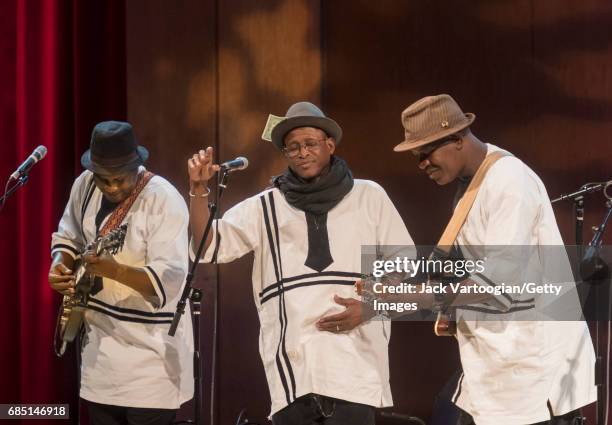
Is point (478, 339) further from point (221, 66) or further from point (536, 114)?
point (221, 66)

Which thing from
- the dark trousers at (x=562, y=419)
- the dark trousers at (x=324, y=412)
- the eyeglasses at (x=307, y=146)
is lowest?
the dark trousers at (x=562, y=419)

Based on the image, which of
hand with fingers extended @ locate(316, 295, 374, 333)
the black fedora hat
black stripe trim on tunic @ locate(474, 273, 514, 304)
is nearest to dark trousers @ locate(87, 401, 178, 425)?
hand with fingers extended @ locate(316, 295, 374, 333)

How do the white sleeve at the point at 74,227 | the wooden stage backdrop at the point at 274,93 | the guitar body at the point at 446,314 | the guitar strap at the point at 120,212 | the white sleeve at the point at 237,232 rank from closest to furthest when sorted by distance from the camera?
the guitar body at the point at 446,314
the white sleeve at the point at 237,232
the guitar strap at the point at 120,212
the white sleeve at the point at 74,227
the wooden stage backdrop at the point at 274,93

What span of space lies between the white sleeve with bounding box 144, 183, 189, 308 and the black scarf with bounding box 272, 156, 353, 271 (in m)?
0.61

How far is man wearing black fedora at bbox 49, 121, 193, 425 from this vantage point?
431 centimetres

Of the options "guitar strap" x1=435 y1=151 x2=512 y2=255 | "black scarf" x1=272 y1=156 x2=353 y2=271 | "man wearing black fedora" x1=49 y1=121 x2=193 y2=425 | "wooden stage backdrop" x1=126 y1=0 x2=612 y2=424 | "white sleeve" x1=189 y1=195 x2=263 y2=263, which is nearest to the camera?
"guitar strap" x1=435 y1=151 x2=512 y2=255

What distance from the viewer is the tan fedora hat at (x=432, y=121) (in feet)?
12.5

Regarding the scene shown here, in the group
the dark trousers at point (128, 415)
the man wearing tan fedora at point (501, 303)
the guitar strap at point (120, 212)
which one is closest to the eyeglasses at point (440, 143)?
the man wearing tan fedora at point (501, 303)

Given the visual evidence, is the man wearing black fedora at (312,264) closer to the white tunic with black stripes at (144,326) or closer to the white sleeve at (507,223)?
the white tunic with black stripes at (144,326)

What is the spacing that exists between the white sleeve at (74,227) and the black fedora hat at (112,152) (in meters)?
0.17

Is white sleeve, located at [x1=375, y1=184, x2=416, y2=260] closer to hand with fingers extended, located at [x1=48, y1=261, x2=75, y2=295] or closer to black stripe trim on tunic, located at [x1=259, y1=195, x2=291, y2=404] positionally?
black stripe trim on tunic, located at [x1=259, y1=195, x2=291, y2=404]

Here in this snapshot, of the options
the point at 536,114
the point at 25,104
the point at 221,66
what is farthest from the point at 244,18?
the point at 536,114

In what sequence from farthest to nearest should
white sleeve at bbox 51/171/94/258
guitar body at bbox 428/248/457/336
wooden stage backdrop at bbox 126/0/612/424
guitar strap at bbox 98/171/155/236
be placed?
wooden stage backdrop at bbox 126/0/612/424
white sleeve at bbox 51/171/94/258
guitar strap at bbox 98/171/155/236
guitar body at bbox 428/248/457/336

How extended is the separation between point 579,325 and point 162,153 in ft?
9.96
